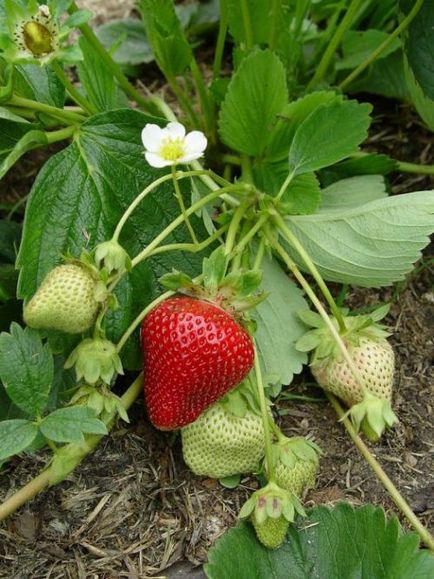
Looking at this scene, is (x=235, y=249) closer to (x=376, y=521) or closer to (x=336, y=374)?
(x=336, y=374)

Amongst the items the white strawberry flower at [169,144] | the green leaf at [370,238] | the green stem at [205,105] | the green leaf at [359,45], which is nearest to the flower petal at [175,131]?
the white strawberry flower at [169,144]

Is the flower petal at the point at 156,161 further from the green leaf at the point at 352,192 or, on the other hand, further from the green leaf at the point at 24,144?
the green leaf at the point at 352,192

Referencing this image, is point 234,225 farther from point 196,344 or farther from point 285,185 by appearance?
point 196,344

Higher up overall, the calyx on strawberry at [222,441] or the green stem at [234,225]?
the green stem at [234,225]

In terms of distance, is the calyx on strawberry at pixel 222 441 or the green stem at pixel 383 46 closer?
the calyx on strawberry at pixel 222 441

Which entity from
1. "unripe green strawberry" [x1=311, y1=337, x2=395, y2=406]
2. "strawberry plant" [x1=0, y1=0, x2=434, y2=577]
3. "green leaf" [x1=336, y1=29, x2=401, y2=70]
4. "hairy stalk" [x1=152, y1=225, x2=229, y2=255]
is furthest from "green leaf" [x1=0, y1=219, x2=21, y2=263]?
"green leaf" [x1=336, y1=29, x2=401, y2=70]

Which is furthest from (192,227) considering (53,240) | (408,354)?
(408,354)

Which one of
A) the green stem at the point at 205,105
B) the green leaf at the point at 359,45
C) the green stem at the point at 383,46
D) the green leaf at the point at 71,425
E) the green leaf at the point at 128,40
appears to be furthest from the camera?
the green leaf at the point at 128,40

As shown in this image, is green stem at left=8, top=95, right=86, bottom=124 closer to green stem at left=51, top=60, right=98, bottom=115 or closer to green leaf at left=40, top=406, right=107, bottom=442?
green stem at left=51, top=60, right=98, bottom=115
